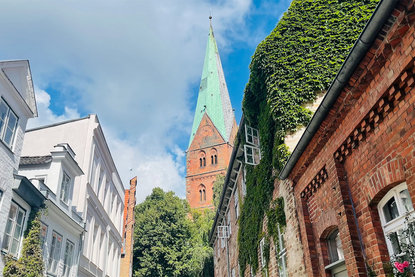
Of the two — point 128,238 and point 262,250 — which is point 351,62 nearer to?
point 262,250

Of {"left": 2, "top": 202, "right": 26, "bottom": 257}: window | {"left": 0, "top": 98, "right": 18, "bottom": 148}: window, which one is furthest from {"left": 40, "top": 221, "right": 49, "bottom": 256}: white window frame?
{"left": 0, "top": 98, "right": 18, "bottom": 148}: window

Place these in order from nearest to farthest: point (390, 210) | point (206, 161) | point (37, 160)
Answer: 1. point (390, 210)
2. point (37, 160)
3. point (206, 161)

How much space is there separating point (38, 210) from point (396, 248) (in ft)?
36.9

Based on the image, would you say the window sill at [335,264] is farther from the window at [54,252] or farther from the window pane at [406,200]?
the window at [54,252]

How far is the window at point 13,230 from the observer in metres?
10.6

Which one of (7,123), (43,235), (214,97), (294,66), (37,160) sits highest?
(214,97)

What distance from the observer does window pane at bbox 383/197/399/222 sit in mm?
5176

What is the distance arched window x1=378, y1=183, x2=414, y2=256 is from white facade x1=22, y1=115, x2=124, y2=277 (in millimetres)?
14584

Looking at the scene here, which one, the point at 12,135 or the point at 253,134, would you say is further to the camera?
the point at 253,134

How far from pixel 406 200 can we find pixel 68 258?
1441 cm

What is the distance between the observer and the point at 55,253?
14.2 meters

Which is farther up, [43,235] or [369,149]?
[43,235]

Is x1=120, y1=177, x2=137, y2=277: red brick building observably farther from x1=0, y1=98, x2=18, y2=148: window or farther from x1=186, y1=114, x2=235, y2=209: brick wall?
x1=186, y1=114, x2=235, y2=209: brick wall

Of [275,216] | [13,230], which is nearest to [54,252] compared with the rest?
[13,230]
